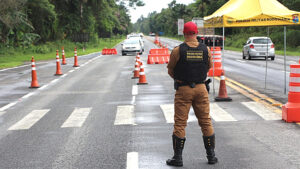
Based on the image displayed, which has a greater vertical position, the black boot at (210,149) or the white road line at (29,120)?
the black boot at (210,149)

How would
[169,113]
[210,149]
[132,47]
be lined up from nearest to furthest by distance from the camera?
[210,149], [169,113], [132,47]

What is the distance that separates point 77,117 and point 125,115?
41.9 inches

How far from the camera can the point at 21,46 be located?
139 feet

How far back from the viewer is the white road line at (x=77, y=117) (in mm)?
8977

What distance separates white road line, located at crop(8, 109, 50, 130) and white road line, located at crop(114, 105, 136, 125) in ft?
5.77

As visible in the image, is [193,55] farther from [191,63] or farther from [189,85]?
[189,85]

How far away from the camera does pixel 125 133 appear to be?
7.94m

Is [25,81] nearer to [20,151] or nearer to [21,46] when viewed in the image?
[20,151]

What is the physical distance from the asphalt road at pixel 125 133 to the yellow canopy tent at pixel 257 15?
2.11 meters

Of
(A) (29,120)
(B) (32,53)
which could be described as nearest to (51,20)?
(B) (32,53)

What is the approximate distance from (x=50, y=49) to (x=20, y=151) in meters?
40.3

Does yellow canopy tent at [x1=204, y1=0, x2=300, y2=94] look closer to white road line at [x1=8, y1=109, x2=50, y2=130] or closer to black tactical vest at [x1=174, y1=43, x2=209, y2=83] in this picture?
white road line at [x1=8, y1=109, x2=50, y2=130]

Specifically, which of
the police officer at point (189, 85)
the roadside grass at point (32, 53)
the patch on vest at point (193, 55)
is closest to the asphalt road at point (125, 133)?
the police officer at point (189, 85)

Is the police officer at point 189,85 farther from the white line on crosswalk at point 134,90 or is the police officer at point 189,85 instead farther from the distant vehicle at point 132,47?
the distant vehicle at point 132,47
